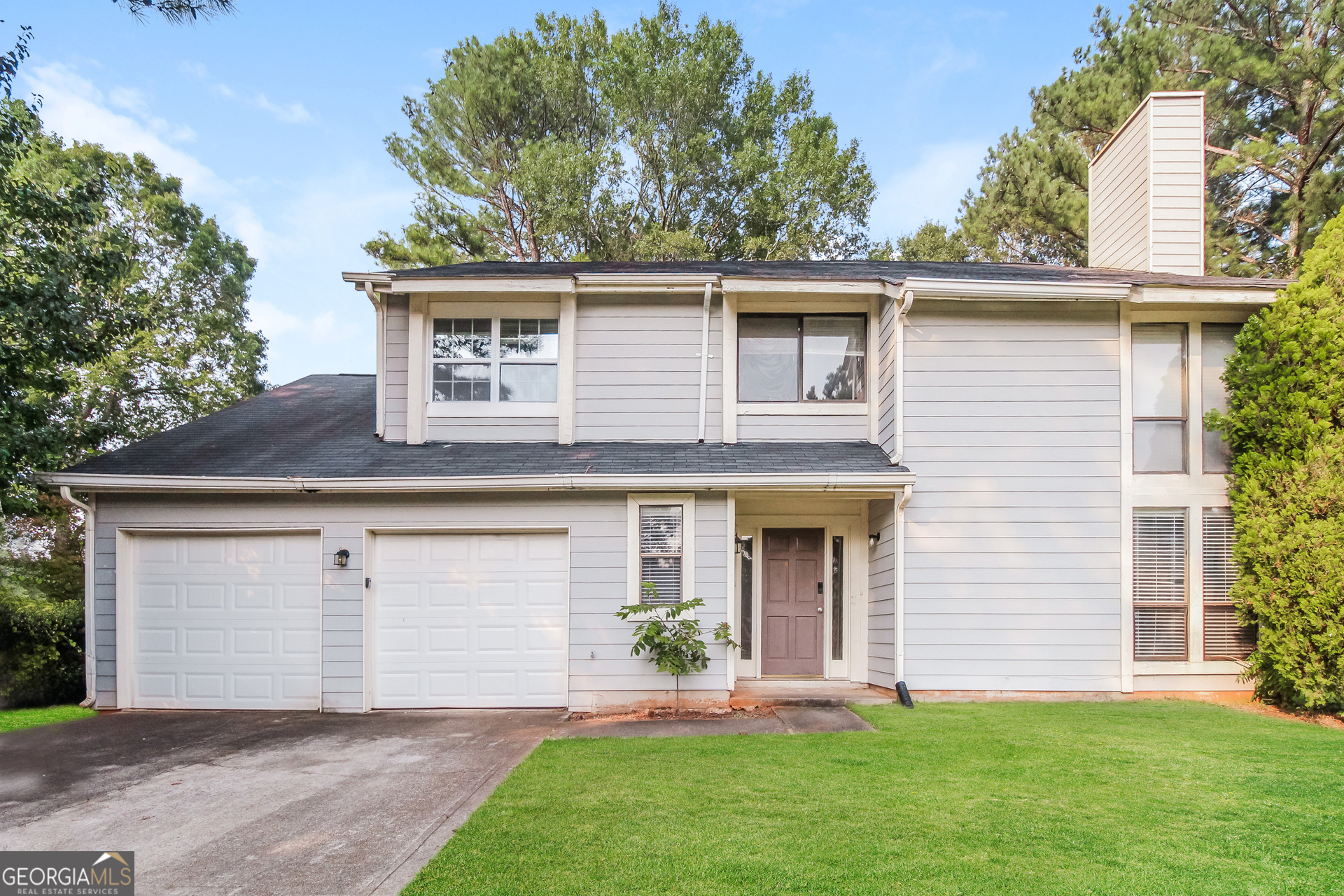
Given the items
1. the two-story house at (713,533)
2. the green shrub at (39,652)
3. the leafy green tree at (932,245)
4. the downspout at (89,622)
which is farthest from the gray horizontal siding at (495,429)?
the leafy green tree at (932,245)

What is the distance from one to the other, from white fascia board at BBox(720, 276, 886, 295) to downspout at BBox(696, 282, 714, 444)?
1.00 ft

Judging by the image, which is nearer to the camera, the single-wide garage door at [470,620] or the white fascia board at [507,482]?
the white fascia board at [507,482]

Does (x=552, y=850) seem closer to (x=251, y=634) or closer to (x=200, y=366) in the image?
(x=251, y=634)

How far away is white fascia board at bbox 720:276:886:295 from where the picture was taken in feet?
26.9

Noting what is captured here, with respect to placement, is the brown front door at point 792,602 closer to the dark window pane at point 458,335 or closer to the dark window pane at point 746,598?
the dark window pane at point 746,598

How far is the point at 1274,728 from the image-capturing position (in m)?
6.26

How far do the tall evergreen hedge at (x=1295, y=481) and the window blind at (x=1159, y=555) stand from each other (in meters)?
A: 0.48

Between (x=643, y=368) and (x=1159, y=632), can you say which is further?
(x=643, y=368)

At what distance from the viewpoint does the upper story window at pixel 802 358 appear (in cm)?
865

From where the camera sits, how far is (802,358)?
8664mm

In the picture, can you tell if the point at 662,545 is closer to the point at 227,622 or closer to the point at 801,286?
the point at 801,286

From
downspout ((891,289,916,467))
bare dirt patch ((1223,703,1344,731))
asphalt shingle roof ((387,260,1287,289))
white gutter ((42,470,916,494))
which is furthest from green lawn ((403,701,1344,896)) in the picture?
asphalt shingle roof ((387,260,1287,289))

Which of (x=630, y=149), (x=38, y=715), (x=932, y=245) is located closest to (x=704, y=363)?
(x=38, y=715)

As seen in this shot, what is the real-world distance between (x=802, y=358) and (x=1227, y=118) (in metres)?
12.8
